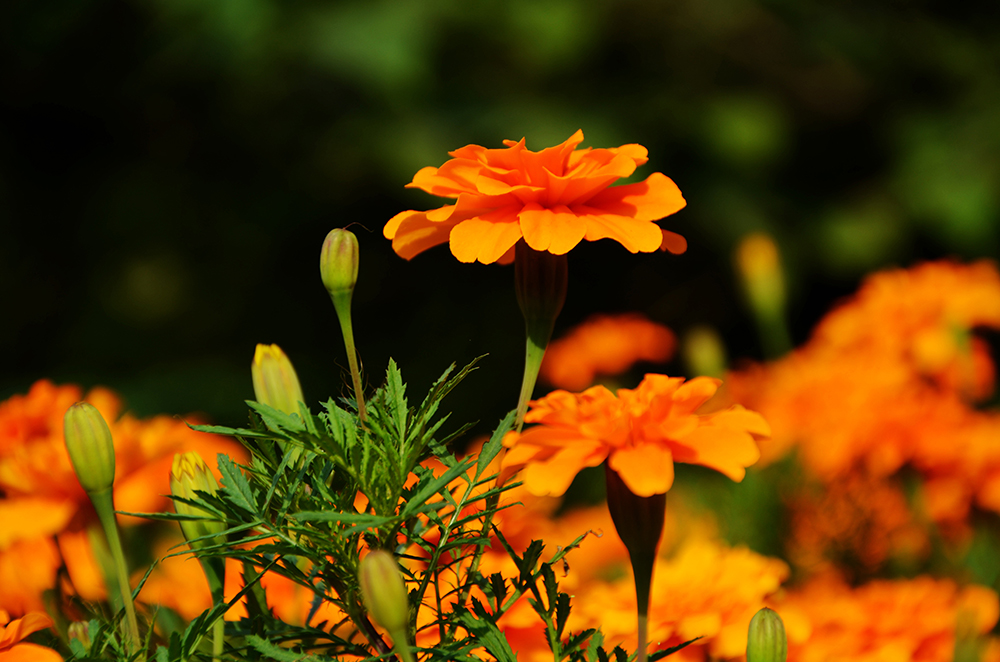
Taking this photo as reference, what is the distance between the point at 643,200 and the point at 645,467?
115mm

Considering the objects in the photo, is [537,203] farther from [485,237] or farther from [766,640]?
[766,640]

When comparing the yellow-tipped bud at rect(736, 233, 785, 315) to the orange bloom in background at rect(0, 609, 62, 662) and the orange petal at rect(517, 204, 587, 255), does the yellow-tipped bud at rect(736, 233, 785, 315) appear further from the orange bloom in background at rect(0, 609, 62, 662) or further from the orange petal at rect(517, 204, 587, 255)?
the orange bloom in background at rect(0, 609, 62, 662)

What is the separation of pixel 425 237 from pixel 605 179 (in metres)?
0.07

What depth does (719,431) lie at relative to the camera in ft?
0.91

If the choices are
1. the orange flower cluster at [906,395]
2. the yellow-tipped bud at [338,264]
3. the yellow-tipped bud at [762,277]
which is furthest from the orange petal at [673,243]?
the yellow-tipped bud at [762,277]

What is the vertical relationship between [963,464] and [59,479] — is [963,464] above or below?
below

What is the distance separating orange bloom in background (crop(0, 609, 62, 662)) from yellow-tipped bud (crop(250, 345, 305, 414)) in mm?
103

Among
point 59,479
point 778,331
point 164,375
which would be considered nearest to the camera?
point 59,479

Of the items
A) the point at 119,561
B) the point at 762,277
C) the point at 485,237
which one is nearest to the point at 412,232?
the point at 485,237

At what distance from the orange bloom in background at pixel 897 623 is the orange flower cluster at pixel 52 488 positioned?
0.31 m

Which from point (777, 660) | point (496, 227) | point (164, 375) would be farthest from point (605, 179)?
point (164, 375)

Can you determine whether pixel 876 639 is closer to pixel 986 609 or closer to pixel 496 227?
pixel 986 609

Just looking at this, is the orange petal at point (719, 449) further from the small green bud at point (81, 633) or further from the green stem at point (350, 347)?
the small green bud at point (81, 633)

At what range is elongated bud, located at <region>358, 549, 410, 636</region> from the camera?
217 mm
